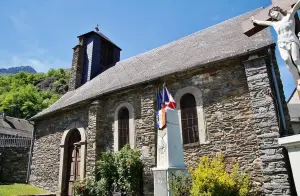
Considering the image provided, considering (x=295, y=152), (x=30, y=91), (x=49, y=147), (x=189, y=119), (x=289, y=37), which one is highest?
(x=30, y=91)

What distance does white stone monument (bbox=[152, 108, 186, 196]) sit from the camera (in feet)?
18.5

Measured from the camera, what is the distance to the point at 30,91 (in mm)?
44438

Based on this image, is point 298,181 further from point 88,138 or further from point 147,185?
point 88,138

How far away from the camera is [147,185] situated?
8.47 metres

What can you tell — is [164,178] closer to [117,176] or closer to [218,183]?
[218,183]

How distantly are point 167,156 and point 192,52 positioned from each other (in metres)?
6.12

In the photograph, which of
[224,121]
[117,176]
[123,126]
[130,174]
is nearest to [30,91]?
[123,126]

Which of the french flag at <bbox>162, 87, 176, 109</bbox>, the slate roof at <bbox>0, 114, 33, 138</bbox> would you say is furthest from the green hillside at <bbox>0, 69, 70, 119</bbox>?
the french flag at <bbox>162, 87, 176, 109</bbox>

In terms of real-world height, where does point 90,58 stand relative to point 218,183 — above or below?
above

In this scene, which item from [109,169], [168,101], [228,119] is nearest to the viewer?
[168,101]

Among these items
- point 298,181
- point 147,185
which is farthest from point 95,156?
point 298,181

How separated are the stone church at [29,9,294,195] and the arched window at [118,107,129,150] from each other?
0.04 meters

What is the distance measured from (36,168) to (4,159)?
193 cm

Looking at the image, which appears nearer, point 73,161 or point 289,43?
point 289,43
